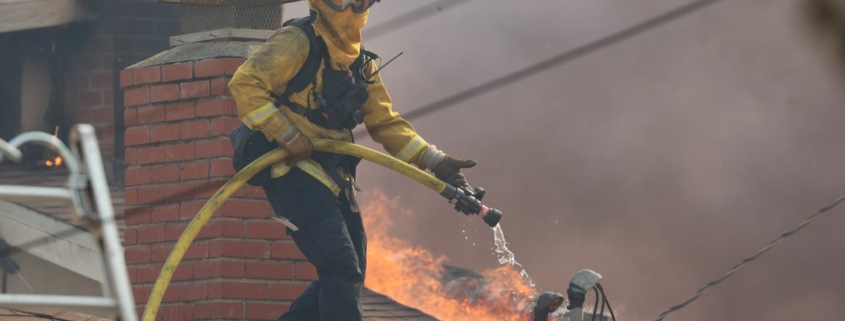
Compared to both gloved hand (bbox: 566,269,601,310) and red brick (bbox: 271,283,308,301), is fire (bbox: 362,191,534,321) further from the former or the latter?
gloved hand (bbox: 566,269,601,310)

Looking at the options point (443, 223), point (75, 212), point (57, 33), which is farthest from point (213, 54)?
point (443, 223)

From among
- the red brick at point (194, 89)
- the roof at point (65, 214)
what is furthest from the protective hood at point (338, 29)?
the roof at point (65, 214)

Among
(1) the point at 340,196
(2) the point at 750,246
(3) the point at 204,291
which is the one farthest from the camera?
(2) the point at 750,246

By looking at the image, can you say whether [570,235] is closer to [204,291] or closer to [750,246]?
[750,246]

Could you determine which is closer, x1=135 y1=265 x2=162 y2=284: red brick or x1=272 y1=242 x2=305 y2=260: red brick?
x1=272 y1=242 x2=305 y2=260: red brick

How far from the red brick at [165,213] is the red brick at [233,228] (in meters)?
0.32

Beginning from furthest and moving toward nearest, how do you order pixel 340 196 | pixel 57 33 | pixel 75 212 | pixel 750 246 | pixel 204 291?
pixel 750 246 → pixel 57 33 → pixel 204 291 → pixel 340 196 → pixel 75 212

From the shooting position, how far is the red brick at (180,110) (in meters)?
6.88

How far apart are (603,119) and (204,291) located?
785 centimetres

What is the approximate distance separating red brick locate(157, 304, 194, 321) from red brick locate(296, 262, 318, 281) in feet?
1.75

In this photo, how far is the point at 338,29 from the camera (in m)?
5.82

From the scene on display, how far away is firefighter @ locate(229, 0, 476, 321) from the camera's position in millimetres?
5660

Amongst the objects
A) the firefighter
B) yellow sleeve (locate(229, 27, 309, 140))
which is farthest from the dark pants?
yellow sleeve (locate(229, 27, 309, 140))

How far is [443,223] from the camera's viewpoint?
44.6 feet
